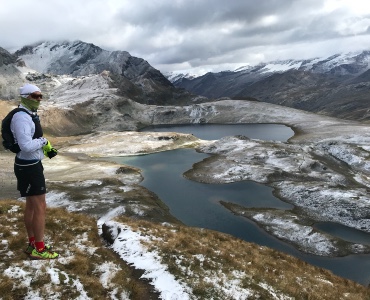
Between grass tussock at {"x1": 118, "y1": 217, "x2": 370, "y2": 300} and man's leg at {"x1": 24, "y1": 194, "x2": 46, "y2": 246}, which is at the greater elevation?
man's leg at {"x1": 24, "y1": 194, "x2": 46, "y2": 246}

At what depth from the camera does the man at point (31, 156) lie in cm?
1212

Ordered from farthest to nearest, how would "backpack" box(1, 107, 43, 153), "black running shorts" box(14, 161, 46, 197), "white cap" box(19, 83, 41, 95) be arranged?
1. "white cap" box(19, 83, 41, 95)
2. "black running shorts" box(14, 161, 46, 197)
3. "backpack" box(1, 107, 43, 153)

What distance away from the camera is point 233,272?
17.8 metres

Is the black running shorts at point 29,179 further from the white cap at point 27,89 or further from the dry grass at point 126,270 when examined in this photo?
the dry grass at point 126,270

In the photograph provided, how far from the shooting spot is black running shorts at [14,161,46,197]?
12589 millimetres

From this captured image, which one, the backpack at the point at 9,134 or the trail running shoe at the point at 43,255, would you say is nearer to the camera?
the backpack at the point at 9,134

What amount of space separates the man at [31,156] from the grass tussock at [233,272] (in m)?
6.87

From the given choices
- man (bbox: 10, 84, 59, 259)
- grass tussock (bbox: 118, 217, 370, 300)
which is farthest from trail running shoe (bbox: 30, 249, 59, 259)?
grass tussock (bbox: 118, 217, 370, 300)

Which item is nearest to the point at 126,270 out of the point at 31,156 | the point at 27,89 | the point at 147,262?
the point at 147,262

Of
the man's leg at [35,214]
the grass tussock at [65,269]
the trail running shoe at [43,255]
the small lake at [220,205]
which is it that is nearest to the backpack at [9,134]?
the man's leg at [35,214]

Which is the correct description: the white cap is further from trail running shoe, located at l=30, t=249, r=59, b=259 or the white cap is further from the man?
trail running shoe, located at l=30, t=249, r=59, b=259

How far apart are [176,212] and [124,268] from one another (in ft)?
180

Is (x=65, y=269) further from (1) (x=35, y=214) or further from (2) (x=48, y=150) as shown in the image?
(2) (x=48, y=150)

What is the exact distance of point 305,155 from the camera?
10788cm
